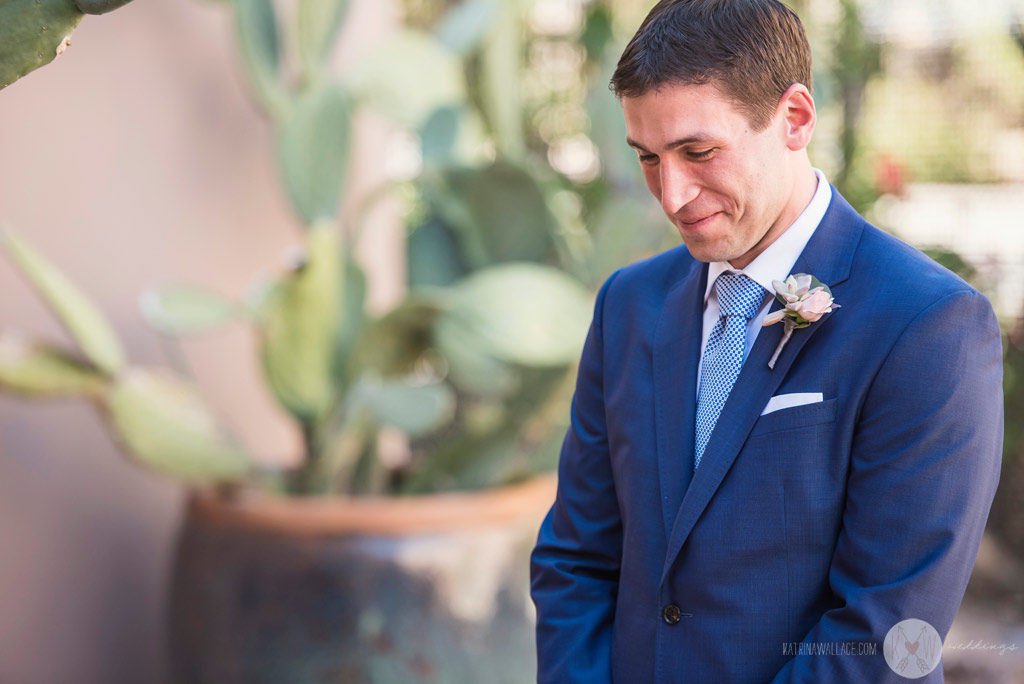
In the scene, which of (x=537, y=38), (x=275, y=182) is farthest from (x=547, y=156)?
(x=275, y=182)

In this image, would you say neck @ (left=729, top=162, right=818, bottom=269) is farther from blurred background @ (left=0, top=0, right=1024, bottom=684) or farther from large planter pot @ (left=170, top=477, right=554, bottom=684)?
large planter pot @ (left=170, top=477, right=554, bottom=684)

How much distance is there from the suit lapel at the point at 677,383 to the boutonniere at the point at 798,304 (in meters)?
0.12

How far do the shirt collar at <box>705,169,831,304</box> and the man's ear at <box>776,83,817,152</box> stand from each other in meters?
0.09

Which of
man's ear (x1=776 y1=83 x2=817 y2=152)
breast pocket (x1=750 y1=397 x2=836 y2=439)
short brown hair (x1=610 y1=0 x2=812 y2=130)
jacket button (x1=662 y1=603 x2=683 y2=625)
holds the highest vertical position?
short brown hair (x1=610 y1=0 x2=812 y2=130)

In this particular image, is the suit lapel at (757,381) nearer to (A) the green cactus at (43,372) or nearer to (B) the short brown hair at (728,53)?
(B) the short brown hair at (728,53)

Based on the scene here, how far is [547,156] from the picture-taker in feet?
14.6

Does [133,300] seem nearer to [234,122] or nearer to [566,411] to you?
[234,122]

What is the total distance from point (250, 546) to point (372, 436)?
0.47 meters

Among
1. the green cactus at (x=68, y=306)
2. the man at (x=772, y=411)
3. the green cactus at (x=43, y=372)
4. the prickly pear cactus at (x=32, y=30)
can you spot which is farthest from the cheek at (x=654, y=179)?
the green cactus at (x=43, y=372)

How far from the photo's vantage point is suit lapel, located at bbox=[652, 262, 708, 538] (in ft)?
3.75

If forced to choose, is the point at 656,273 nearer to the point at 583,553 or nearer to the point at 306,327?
the point at 583,553

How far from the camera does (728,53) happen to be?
3.37ft

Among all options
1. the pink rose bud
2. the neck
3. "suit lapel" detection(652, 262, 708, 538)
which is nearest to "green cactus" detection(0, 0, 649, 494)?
"suit lapel" detection(652, 262, 708, 538)

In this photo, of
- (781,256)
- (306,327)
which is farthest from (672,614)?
(306,327)
